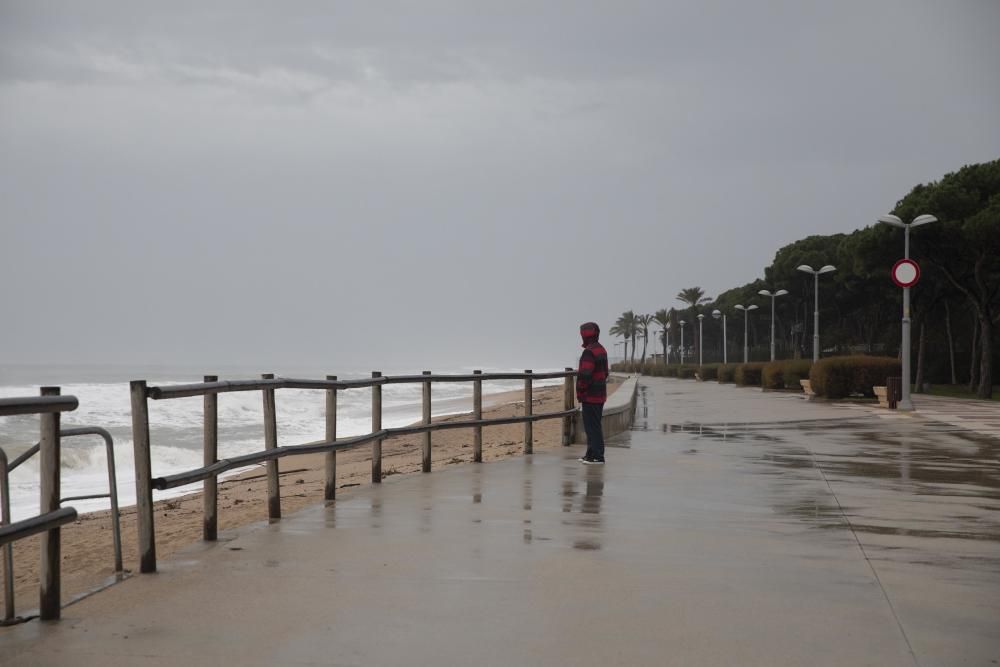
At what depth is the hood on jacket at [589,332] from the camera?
12.3 metres

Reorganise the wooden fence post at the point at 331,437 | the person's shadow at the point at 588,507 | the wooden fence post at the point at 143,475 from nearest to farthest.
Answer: the wooden fence post at the point at 143,475, the person's shadow at the point at 588,507, the wooden fence post at the point at 331,437

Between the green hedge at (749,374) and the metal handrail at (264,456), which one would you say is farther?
the green hedge at (749,374)

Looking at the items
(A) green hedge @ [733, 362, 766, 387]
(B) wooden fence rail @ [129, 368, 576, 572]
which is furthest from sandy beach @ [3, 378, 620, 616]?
(A) green hedge @ [733, 362, 766, 387]

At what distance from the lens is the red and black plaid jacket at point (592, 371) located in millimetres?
12180

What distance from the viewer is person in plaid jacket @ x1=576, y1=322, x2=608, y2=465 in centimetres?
1220

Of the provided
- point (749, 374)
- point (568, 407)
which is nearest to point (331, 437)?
point (568, 407)

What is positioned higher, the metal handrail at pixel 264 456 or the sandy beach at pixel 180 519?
the metal handrail at pixel 264 456

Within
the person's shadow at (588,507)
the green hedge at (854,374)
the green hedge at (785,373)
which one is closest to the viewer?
the person's shadow at (588,507)

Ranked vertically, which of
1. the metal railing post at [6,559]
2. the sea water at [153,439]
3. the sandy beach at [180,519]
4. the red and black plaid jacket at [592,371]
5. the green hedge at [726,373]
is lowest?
the sea water at [153,439]

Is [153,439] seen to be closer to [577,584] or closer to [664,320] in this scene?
[577,584]

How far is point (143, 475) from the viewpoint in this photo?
5711 millimetres

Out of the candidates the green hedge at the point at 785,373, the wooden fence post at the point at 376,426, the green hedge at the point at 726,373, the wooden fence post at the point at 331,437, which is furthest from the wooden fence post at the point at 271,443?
the green hedge at the point at 726,373

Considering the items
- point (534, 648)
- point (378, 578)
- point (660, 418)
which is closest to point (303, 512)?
point (378, 578)

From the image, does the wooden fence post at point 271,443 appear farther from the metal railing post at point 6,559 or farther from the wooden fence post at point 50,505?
the wooden fence post at point 50,505
